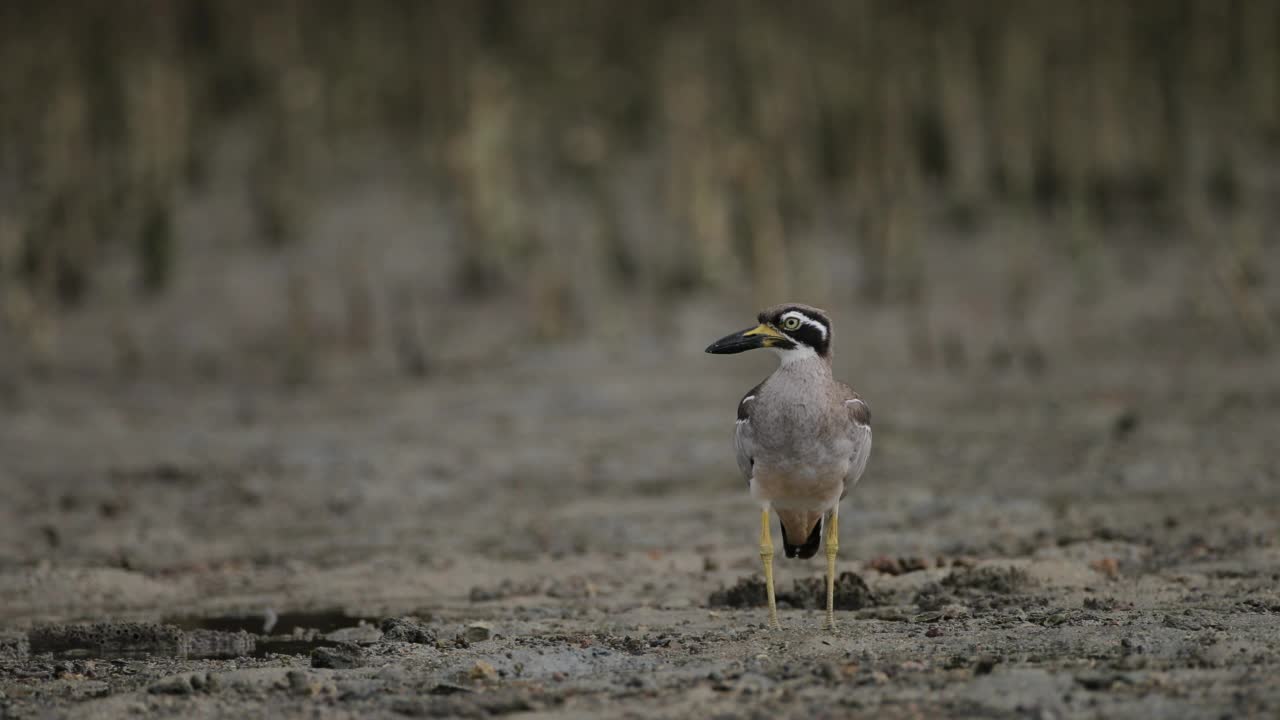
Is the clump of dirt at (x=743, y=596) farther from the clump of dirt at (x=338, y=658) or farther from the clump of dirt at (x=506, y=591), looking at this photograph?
the clump of dirt at (x=338, y=658)

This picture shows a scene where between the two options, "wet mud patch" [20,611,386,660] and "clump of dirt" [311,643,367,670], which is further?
"wet mud patch" [20,611,386,660]

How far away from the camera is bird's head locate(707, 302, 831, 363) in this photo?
648cm

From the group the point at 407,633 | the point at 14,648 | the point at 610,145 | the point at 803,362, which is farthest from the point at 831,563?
the point at 610,145

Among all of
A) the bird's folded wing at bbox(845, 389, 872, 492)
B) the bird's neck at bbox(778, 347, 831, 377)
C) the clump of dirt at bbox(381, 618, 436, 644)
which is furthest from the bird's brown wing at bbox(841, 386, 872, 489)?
the clump of dirt at bbox(381, 618, 436, 644)

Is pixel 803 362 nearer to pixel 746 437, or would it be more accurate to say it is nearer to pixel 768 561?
pixel 746 437

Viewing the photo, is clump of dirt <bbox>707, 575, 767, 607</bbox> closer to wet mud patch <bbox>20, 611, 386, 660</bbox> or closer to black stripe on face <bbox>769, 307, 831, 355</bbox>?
black stripe on face <bbox>769, 307, 831, 355</bbox>

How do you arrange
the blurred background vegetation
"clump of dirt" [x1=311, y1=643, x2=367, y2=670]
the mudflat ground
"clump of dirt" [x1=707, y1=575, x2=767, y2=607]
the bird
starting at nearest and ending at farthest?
the mudflat ground → "clump of dirt" [x1=311, y1=643, x2=367, y2=670] → the bird → "clump of dirt" [x1=707, y1=575, x2=767, y2=607] → the blurred background vegetation

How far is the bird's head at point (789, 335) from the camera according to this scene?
648 cm

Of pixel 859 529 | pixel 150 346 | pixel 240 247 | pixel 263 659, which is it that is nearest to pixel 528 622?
pixel 263 659

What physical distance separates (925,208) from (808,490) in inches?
392

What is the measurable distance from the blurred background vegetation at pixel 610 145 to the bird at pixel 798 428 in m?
7.12

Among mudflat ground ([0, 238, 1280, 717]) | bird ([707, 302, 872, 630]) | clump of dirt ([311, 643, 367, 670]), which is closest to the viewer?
mudflat ground ([0, 238, 1280, 717])

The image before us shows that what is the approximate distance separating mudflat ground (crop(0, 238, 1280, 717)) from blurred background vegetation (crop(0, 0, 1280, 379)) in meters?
1.04

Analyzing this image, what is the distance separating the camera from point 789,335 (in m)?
6.49
